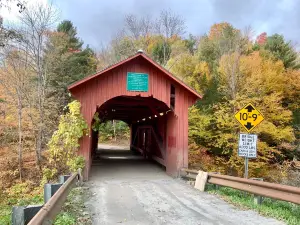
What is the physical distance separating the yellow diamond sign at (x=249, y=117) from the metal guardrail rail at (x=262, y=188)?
5.21 ft

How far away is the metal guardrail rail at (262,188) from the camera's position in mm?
5363

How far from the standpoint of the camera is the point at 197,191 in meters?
8.27

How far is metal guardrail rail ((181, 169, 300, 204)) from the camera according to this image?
5.36 meters

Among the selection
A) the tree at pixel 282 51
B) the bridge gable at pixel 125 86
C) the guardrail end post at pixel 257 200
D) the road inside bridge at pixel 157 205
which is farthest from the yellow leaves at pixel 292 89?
the guardrail end post at pixel 257 200

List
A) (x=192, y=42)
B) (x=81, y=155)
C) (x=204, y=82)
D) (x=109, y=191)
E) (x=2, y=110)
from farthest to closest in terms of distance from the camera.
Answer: (x=192, y=42) → (x=204, y=82) → (x=2, y=110) → (x=81, y=155) → (x=109, y=191)

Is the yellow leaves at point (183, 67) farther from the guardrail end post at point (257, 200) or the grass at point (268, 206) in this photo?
the guardrail end post at point (257, 200)

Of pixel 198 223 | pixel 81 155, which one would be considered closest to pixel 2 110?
pixel 81 155

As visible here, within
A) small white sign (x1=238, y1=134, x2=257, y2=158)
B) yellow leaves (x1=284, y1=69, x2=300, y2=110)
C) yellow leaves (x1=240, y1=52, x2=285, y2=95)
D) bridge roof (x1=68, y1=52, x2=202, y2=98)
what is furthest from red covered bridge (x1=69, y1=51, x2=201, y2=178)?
yellow leaves (x1=284, y1=69, x2=300, y2=110)

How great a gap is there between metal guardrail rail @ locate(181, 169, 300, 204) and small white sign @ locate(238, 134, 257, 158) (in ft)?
2.91

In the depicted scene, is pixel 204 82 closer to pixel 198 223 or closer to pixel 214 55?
pixel 214 55

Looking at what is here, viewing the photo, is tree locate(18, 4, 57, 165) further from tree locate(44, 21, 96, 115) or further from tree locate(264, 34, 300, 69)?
tree locate(264, 34, 300, 69)

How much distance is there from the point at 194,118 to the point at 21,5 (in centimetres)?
1361

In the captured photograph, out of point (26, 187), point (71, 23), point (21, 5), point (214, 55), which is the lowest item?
point (26, 187)

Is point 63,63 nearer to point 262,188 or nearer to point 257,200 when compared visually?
point 257,200
